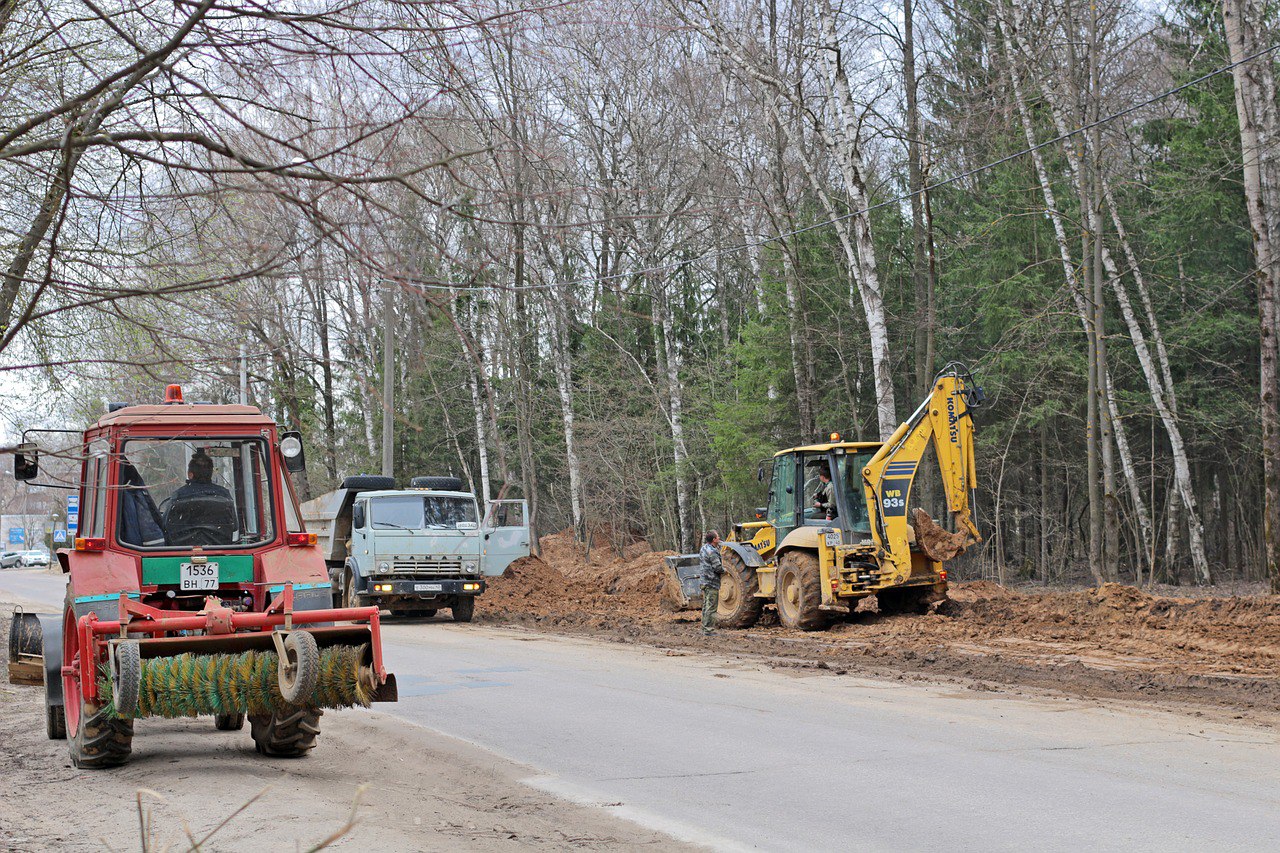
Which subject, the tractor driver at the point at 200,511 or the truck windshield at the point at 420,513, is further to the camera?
the truck windshield at the point at 420,513

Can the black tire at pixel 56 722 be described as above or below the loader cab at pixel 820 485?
below

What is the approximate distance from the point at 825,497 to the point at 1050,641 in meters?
4.75

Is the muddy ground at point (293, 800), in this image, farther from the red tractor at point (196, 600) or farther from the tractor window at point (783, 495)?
the tractor window at point (783, 495)

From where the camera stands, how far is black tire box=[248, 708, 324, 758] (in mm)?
8992

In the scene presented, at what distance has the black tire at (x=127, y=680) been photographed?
765 cm

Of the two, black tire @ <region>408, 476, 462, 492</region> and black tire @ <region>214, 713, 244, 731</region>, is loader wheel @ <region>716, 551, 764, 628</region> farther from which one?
black tire @ <region>214, 713, 244, 731</region>

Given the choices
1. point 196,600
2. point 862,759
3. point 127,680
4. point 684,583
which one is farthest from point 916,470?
point 127,680

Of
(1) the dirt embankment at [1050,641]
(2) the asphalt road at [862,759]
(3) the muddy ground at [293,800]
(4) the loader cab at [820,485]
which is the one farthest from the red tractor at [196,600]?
(4) the loader cab at [820,485]

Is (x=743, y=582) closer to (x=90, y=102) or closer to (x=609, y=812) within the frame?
(x=609, y=812)

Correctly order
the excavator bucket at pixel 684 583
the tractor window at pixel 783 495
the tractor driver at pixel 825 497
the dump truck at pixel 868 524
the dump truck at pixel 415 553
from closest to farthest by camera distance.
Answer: the dump truck at pixel 868 524
the tractor driver at pixel 825 497
the tractor window at pixel 783 495
the excavator bucket at pixel 684 583
the dump truck at pixel 415 553

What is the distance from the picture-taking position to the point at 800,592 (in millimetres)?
19812

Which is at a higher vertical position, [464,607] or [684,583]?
[684,583]

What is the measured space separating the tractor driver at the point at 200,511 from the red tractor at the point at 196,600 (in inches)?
0.4

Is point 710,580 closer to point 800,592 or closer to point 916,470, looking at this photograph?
point 800,592
